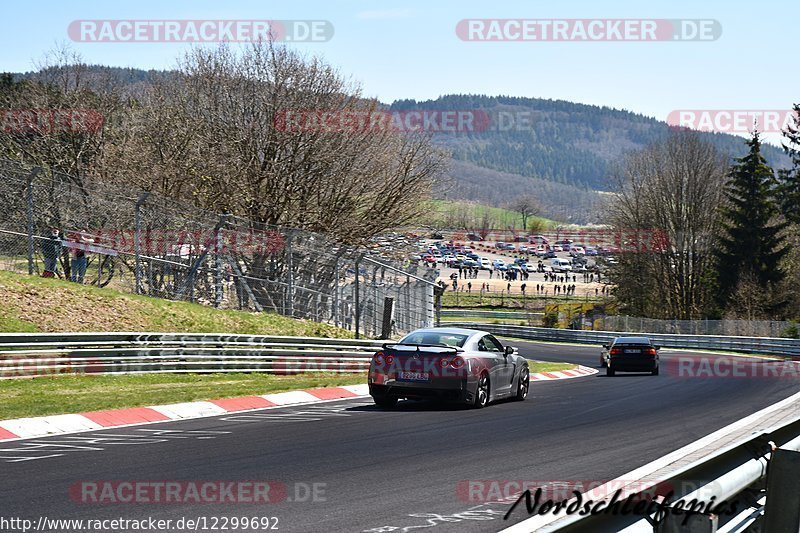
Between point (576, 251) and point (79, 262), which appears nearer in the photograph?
point (79, 262)

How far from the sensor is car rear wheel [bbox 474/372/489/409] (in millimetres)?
16406

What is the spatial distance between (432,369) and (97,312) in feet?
31.8

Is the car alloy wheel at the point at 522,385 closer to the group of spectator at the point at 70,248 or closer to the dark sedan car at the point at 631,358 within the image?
the group of spectator at the point at 70,248

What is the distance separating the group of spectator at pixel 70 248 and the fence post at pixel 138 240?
113cm

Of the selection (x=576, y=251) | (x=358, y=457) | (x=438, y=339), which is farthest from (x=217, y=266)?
(x=576, y=251)

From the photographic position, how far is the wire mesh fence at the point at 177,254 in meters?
23.6

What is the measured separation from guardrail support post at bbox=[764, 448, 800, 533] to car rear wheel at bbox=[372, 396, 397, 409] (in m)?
11.4

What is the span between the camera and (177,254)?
26156 millimetres

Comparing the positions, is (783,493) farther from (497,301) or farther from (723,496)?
(497,301)

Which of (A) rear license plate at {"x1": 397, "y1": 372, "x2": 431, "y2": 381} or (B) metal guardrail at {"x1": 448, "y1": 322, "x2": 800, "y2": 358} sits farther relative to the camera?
(B) metal guardrail at {"x1": 448, "y1": 322, "x2": 800, "y2": 358}

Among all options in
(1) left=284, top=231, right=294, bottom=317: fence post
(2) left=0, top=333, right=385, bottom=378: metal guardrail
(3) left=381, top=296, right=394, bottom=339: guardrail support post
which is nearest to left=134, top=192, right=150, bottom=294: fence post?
(2) left=0, top=333, right=385, bottom=378: metal guardrail

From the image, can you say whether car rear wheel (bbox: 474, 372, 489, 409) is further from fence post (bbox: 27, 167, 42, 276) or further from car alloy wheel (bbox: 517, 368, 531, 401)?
fence post (bbox: 27, 167, 42, 276)

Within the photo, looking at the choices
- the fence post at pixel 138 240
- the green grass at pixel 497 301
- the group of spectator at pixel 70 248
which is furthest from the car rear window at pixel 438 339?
the green grass at pixel 497 301

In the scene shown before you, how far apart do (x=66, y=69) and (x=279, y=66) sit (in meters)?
23.1
